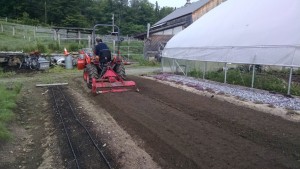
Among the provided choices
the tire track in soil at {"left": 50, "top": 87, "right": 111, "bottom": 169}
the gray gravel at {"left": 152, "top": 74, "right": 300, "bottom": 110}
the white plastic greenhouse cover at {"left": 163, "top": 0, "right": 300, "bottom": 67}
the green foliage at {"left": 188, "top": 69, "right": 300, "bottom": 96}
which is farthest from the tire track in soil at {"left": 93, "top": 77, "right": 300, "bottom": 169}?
the white plastic greenhouse cover at {"left": 163, "top": 0, "right": 300, "bottom": 67}

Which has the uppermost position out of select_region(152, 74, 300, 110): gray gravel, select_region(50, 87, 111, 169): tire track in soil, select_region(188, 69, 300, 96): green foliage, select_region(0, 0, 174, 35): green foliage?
select_region(0, 0, 174, 35): green foliage

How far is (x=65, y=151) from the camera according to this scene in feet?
19.0

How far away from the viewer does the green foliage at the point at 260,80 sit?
35.4 ft

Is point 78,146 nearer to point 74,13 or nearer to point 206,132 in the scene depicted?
point 206,132

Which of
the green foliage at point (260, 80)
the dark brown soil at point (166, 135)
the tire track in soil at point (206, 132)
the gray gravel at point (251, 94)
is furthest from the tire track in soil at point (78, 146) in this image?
the green foliage at point (260, 80)

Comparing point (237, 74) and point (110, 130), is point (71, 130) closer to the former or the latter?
point (110, 130)

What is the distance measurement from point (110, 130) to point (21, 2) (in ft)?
177

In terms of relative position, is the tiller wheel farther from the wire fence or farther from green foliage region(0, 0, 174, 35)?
green foliage region(0, 0, 174, 35)

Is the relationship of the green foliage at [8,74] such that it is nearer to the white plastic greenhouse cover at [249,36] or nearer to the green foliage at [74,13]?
the white plastic greenhouse cover at [249,36]

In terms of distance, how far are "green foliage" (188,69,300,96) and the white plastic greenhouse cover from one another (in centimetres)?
89

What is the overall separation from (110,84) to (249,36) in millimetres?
5791

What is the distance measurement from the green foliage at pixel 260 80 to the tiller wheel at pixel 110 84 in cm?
452

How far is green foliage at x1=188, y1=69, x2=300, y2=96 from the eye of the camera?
10781 mm

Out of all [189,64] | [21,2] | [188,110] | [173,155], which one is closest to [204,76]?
[189,64]
